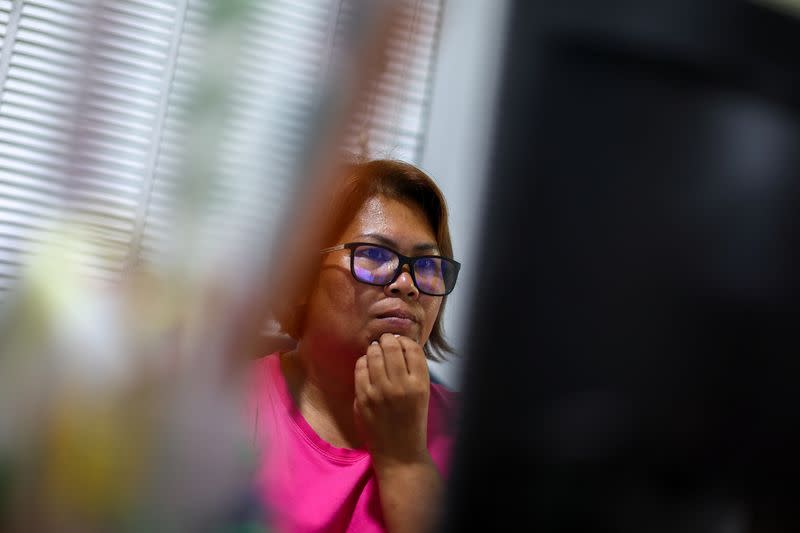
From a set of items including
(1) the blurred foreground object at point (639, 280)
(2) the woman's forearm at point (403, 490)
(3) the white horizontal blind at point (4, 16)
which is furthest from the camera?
(3) the white horizontal blind at point (4, 16)

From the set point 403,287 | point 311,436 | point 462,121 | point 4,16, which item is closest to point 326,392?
point 311,436

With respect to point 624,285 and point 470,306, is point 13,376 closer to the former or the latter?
point 470,306

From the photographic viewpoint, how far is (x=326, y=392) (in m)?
0.93

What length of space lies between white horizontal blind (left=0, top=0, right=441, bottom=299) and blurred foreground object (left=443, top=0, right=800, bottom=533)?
104 millimetres

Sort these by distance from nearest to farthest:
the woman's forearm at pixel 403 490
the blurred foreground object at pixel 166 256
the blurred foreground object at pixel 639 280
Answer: the blurred foreground object at pixel 166 256, the blurred foreground object at pixel 639 280, the woman's forearm at pixel 403 490

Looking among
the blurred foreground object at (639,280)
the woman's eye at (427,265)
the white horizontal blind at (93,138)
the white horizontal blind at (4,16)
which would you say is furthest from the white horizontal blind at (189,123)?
the white horizontal blind at (4,16)

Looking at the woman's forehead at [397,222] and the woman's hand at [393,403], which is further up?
the woman's forehead at [397,222]

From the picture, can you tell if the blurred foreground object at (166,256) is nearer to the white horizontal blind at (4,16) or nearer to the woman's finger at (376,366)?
the woman's finger at (376,366)

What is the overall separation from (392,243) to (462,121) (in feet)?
2.48

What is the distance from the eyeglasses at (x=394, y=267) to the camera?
2.78 feet

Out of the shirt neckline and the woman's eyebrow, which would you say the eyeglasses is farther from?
the shirt neckline

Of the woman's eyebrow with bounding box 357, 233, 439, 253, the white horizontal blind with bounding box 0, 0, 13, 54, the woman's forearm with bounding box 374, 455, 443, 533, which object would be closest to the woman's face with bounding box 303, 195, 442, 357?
the woman's eyebrow with bounding box 357, 233, 439, 253

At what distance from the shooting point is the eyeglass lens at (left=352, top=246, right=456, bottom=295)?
85cm

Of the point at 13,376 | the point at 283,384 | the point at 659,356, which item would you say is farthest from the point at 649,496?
the point at 283,384
